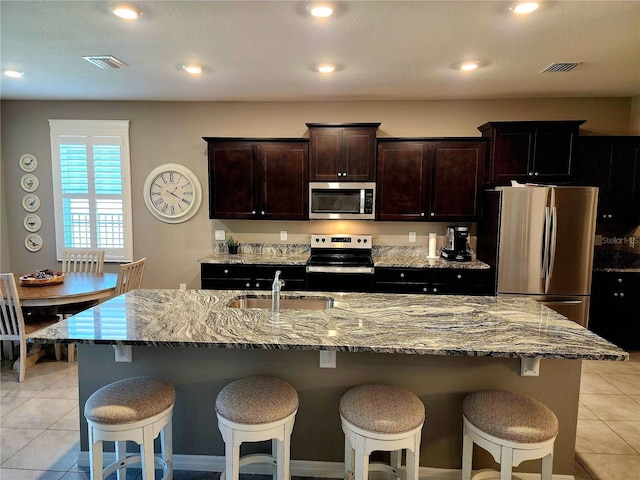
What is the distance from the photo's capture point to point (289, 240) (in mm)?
4816

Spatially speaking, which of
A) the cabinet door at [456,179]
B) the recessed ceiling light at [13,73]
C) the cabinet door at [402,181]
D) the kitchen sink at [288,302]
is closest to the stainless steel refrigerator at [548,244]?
the cabinet door at [456,179]

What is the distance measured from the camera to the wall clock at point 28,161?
4.89 meters

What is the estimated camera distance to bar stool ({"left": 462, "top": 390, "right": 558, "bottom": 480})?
168cm

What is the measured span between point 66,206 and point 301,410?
13.9 feet

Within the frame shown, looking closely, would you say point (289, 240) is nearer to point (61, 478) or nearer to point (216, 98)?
point (216, 98)

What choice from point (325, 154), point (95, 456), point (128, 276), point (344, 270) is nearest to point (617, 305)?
point (344, 270)

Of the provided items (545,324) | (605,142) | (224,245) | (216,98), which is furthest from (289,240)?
(605,142)

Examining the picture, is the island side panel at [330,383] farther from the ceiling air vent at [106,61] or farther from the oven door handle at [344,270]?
the ceiling air vent at [106,61]

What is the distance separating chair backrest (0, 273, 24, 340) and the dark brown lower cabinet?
5.19 metres

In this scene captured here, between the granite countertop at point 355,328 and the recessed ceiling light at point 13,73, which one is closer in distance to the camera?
the granite countertop at point 355,328

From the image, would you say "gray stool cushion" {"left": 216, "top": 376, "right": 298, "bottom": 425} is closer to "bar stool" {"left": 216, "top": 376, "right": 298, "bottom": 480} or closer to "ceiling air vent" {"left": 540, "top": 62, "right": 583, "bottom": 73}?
"bar stool" {"left": 216, "top": 376, "right": 298, "bottom": 480}

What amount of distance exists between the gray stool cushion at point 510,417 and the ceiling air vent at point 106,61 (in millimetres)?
3483

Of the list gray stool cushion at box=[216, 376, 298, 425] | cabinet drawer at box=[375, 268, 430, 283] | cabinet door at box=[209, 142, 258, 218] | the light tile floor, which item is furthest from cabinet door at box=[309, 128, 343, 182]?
the light tile floor

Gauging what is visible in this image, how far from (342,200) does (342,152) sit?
0.51 meters
